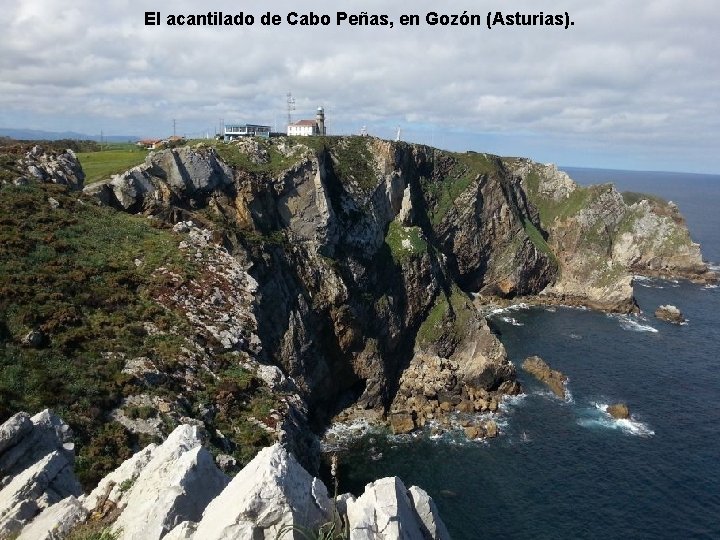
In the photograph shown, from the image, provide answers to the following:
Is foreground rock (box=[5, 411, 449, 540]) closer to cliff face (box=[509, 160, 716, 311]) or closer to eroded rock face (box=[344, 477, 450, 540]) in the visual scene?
eroded rock face (box=[344, 477, 450, 540])

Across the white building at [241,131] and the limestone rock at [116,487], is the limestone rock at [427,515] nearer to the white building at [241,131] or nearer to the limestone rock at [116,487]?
the limestone rock at [116,487]

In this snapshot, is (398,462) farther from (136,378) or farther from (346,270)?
(136,378)

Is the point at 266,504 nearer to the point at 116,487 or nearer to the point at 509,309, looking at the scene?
the point at 116,487

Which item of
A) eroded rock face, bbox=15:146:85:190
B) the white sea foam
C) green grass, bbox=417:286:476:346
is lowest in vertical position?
the white sea foam

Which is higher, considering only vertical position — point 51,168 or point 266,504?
point 51,168

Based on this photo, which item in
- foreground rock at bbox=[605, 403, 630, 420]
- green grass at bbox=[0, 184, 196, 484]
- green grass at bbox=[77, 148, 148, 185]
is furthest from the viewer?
foreground rock at bbox=[605, 403, 630, 420]

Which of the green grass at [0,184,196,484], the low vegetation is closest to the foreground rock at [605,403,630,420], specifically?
the green grass at [0,184,196,484]

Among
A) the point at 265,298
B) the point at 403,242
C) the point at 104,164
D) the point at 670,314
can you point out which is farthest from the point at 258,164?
the point at 670,314
